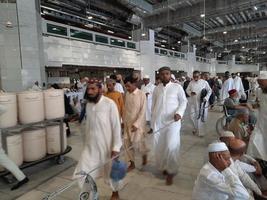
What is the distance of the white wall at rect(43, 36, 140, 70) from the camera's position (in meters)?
8.37

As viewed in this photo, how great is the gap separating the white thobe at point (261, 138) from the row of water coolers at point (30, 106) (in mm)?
2781

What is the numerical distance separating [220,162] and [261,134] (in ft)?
4.92

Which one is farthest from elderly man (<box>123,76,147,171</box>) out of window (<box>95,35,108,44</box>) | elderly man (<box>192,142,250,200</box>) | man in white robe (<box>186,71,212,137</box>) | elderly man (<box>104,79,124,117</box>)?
window (<box>95,35,108,44</box>)

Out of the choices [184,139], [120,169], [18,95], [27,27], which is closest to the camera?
[120,169]

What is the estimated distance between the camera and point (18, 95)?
3.50m

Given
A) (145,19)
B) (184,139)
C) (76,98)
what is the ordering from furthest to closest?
(145,19) < (76,98) < (184,139)

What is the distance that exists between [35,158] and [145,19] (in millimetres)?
9204

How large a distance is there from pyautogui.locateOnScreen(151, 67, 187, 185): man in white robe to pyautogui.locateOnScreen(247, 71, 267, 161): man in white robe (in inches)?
34.6

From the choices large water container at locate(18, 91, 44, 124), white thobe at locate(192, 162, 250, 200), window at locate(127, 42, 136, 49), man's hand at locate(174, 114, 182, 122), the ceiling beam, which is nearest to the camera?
white thobe at locate(192, 162, 250, 200)

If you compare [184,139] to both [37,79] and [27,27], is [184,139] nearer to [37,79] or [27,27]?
[37,79]

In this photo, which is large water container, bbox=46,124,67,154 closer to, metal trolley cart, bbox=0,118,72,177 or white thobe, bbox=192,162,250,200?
metal trolley cart, bbox=0,118,72,177

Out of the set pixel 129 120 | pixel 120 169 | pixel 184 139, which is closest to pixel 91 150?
pixel 120 169

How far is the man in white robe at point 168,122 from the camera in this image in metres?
3.21

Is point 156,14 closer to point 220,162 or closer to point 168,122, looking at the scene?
point 168,122
